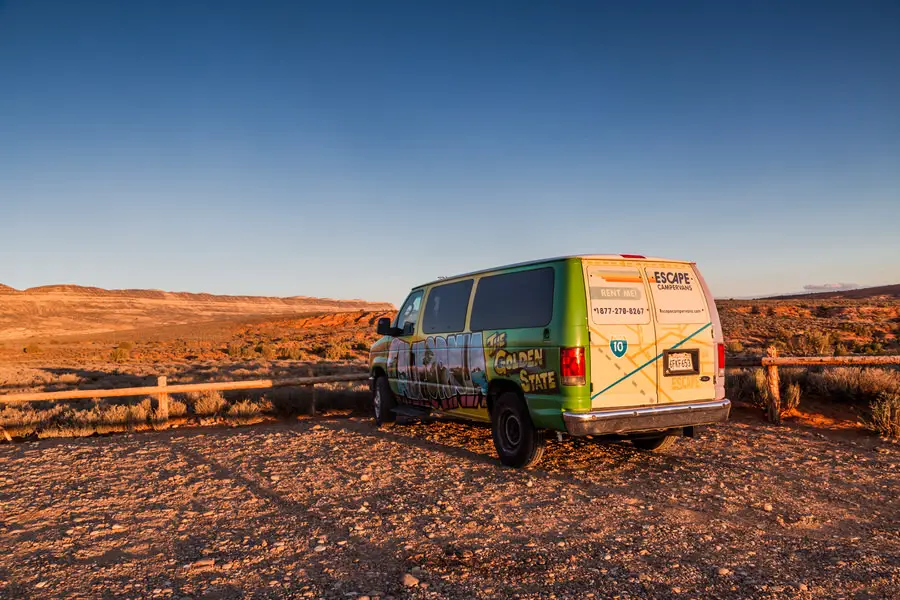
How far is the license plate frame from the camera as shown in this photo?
665 cm

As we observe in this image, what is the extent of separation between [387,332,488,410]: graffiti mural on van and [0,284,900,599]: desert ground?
0.68m

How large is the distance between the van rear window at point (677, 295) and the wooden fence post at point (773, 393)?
3822mm

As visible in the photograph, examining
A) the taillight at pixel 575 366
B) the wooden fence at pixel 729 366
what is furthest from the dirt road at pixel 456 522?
the wooden fence at pixel 729 366

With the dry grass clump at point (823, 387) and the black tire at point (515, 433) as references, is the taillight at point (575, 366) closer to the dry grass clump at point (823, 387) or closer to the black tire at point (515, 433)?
the black tire at point (515, 433)

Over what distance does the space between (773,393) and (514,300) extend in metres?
5.45

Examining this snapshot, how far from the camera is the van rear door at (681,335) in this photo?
665cm

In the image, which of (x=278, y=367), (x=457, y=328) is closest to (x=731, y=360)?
(x=457, y=328)

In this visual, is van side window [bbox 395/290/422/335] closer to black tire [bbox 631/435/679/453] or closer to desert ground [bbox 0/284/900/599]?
desert ground [bbox 0/284/900/599]

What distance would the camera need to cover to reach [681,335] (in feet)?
22.1

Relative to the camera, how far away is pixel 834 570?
4.07 meters

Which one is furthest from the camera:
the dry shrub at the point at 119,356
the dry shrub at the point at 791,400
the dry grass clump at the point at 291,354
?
the dry shrub at the point at 119,356

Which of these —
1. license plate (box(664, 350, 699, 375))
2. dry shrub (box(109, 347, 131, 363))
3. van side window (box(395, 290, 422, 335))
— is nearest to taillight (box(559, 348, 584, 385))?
license plate (box(664, 350, 699, 375))

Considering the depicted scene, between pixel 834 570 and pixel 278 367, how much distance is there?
20681mm

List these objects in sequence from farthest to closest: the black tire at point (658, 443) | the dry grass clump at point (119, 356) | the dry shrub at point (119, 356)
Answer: the dry shrub at point (119, 356) → the dry grass clump at point (119, 356) → the black tire at point (658, 443)
